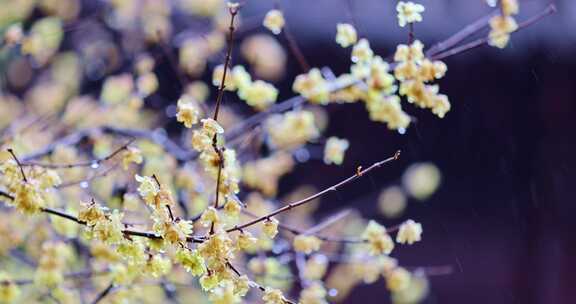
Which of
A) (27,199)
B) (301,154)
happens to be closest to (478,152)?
(301,154)

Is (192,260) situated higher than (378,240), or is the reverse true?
(378,240)

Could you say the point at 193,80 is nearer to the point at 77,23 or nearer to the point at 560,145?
the point at 77,23

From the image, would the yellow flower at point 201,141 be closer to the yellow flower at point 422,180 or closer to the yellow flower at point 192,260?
the yellow flower at point 192,260

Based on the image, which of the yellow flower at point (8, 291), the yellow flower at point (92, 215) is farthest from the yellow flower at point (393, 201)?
the yellow flower at point (92, 215)

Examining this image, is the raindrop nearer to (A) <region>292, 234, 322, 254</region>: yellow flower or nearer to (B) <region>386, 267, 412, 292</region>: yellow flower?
(B) <region>386, 267, 412, 292</region>: yellow flower

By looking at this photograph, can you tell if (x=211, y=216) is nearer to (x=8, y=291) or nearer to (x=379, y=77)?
(x=379, y=77)

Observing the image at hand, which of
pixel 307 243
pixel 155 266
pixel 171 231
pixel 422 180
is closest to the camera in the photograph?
pixel 171 231
